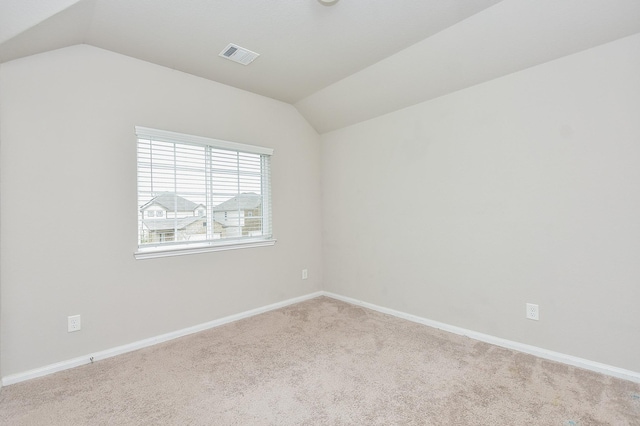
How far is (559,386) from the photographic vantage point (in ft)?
6.29

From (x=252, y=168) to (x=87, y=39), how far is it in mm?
1748

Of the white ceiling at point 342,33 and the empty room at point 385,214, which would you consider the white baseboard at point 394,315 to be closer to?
the empty room at point 385,214

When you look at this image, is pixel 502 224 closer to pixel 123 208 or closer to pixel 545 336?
pixel 545 336

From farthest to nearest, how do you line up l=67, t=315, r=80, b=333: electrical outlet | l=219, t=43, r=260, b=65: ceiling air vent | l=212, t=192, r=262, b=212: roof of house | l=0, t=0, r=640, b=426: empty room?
l=212, t=192, r=262, b=212: roof of house, l=219, t=43, r=260, b=65: ceiling air vent, l=67, t=315, r=80, b=333: electrical outlet, l=0, t=0, r=640, b=426: empty room

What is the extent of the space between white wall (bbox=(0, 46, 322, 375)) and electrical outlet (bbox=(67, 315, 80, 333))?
30 mm

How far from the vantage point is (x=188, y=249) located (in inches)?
113

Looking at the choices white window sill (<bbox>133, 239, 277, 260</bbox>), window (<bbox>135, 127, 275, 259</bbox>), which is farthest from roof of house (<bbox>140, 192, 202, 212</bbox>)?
white window sill (<bbox>133, 239, 277, 260</bbox>)

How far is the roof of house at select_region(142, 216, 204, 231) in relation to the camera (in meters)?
2.70

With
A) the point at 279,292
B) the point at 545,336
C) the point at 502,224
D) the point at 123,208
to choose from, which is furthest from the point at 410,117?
the point at 123,208

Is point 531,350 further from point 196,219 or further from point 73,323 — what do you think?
point 73,323

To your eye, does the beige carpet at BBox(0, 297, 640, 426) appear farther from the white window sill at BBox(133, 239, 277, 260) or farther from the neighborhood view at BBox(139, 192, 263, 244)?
the neighborhood view at BBox(139, 192, 263, 244)

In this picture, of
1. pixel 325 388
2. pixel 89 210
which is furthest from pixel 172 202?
pixel 325 388

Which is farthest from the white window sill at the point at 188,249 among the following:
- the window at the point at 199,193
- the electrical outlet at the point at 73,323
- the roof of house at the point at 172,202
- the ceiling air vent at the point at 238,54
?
the ceiling air vent at the point at 238,54

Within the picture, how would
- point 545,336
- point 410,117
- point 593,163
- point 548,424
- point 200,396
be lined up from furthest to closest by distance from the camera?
point 410,117, point 545,336, point 593,163, point 200,396, point 548,424
